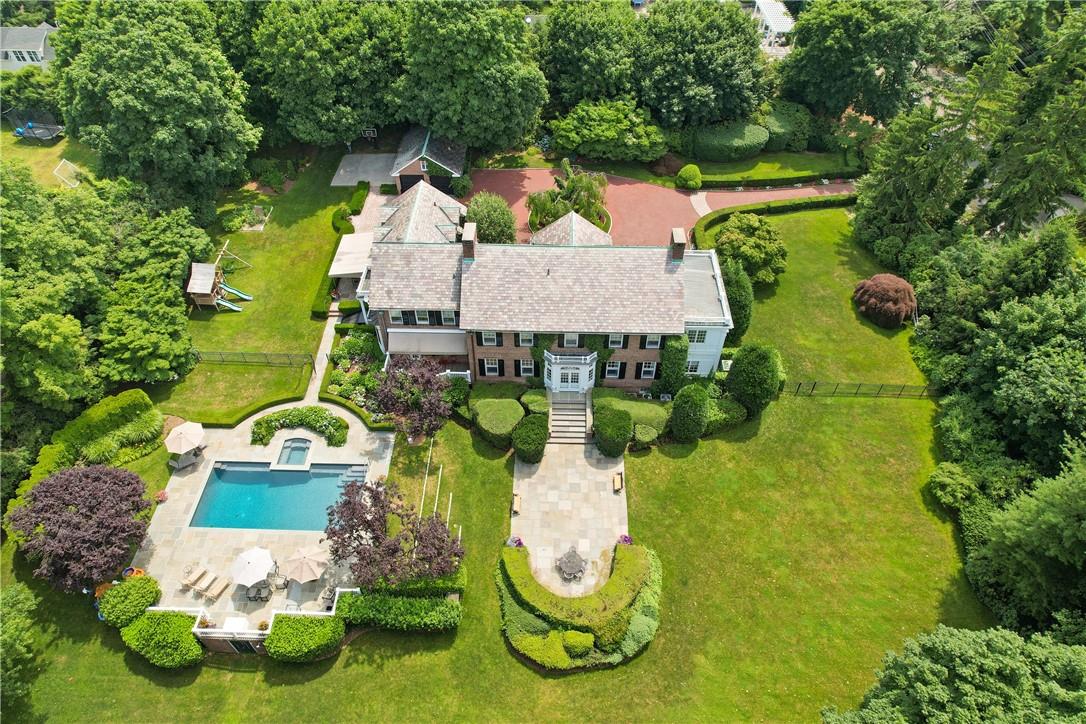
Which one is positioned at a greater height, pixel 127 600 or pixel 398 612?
pixel 398 612

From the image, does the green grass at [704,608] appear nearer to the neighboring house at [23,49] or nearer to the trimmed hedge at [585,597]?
the trimmed hedge at [585,597]

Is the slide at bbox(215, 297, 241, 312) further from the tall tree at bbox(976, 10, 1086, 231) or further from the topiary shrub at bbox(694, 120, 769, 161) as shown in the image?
the tall tree at bbox(976, 10, 1086, 231)

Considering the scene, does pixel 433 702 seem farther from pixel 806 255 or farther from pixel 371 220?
pixel 806 255

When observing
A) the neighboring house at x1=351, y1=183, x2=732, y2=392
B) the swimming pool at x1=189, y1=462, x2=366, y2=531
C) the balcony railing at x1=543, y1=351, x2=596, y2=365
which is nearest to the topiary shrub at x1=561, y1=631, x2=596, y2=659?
the swimming pool at x1=189, y1=462, x2=366, y2=531

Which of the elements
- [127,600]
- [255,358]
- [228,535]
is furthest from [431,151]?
[127,600]

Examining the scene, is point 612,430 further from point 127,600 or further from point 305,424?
point 127,600

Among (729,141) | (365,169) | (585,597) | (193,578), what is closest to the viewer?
(193,578)
